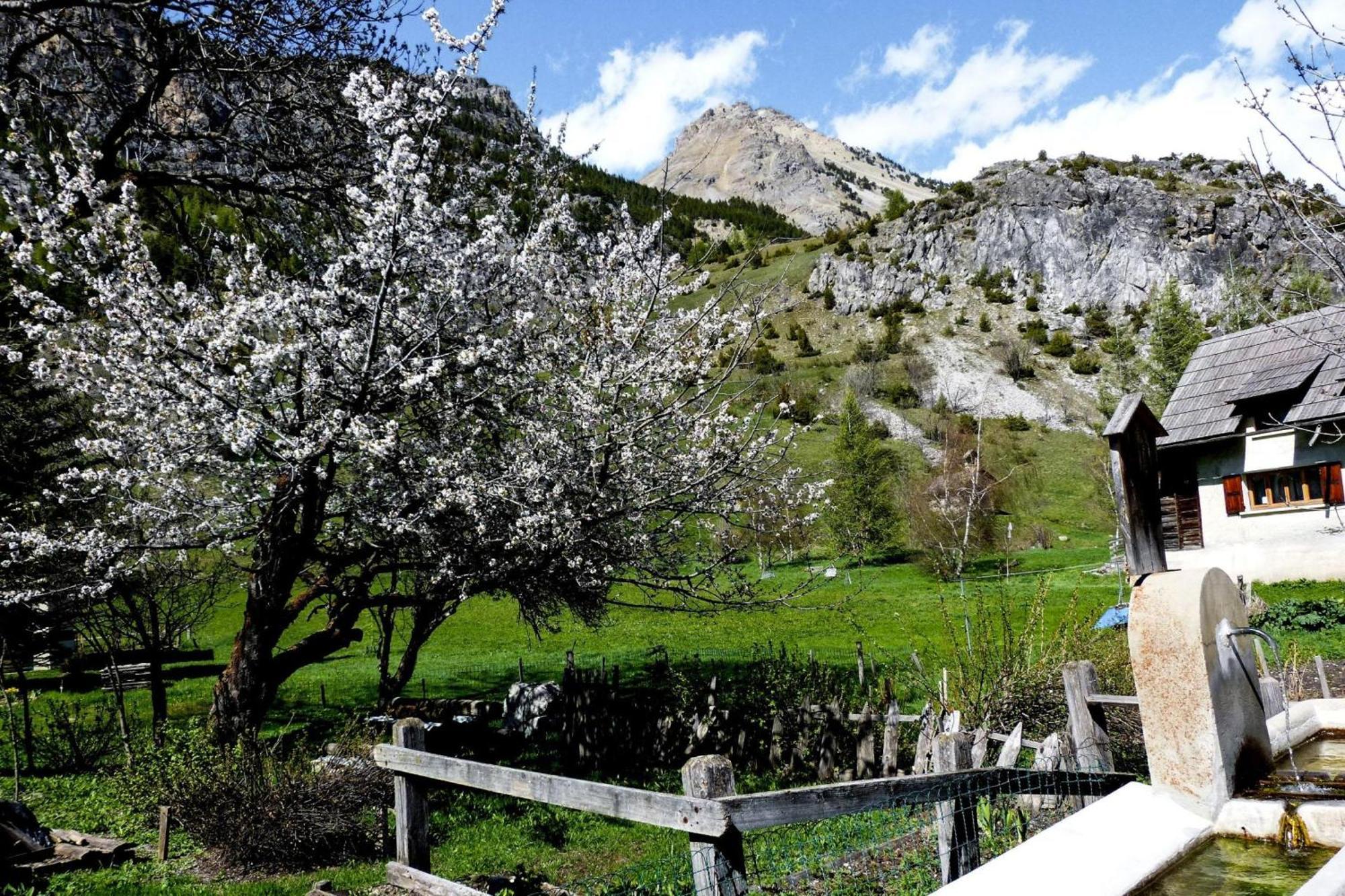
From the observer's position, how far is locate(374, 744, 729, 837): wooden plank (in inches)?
139

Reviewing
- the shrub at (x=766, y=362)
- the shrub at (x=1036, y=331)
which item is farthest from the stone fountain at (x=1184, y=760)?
the shrub at (x=1036, y=331)

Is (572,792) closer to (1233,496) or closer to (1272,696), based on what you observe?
(1272,696)

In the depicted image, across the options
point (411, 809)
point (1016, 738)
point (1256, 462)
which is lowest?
point (1016, 738)

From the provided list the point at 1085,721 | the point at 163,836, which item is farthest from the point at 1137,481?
the point at 163,836

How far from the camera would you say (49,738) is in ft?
44.7

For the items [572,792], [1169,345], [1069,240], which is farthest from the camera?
[1069,240]

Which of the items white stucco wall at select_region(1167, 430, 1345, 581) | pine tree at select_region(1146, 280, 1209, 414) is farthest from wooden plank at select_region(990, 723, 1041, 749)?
pine tree at select_region(1146, 280, 1209, 414)

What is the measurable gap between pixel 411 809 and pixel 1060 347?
245 ft

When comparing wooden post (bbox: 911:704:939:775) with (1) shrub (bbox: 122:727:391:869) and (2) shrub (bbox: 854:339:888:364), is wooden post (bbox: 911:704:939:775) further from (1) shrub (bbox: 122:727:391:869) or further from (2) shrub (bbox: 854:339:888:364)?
(2) shrub (bbox: 854:339:888:364)

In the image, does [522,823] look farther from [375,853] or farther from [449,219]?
Answer: [449,219]

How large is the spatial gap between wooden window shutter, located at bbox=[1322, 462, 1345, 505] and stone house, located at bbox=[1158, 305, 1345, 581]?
0.03 meters

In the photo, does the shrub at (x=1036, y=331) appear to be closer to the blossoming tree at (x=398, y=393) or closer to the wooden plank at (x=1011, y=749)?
the blossoming tree at (x=398, y=393)

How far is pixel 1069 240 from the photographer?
84938 mm

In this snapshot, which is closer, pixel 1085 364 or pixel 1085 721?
pixel 1085 721
